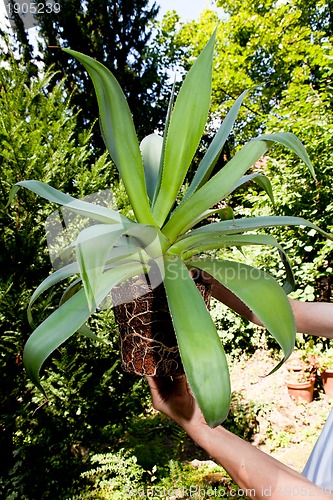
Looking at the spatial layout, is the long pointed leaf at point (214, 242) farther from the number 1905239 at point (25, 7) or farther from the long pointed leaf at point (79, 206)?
the number 1905239 at point (25, 7)

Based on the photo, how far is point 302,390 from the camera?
144 inches

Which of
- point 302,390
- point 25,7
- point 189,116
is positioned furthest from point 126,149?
point 302,390

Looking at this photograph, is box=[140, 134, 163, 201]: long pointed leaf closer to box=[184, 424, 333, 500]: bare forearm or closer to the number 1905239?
box=[184, 424, 333, 500]: bare forearm

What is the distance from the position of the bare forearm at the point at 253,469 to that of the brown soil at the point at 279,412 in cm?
243

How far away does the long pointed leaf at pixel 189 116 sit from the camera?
70 cm

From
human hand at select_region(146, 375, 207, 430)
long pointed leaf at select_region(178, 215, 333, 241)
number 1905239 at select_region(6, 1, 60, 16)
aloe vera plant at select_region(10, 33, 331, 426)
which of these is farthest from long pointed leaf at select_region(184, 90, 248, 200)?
number 1905239 at select_region(6, 1, 60, 16)

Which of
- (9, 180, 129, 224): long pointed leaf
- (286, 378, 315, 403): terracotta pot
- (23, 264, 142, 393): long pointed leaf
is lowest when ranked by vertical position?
(23, 264, 142, 393): long pointed leaf

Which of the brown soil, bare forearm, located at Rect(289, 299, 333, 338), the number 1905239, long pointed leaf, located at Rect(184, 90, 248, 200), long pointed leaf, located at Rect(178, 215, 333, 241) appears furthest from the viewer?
the brown soil

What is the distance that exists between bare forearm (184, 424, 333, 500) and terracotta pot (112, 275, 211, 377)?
6.8 inches

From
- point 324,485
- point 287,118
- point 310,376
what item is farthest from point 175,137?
point 287,118

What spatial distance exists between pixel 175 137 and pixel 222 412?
0.48 metres

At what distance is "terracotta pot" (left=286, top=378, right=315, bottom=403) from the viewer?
3.62 m

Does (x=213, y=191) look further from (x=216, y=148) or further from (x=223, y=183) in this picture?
(x=216, y=148)

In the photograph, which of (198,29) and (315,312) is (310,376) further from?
(198,29)
